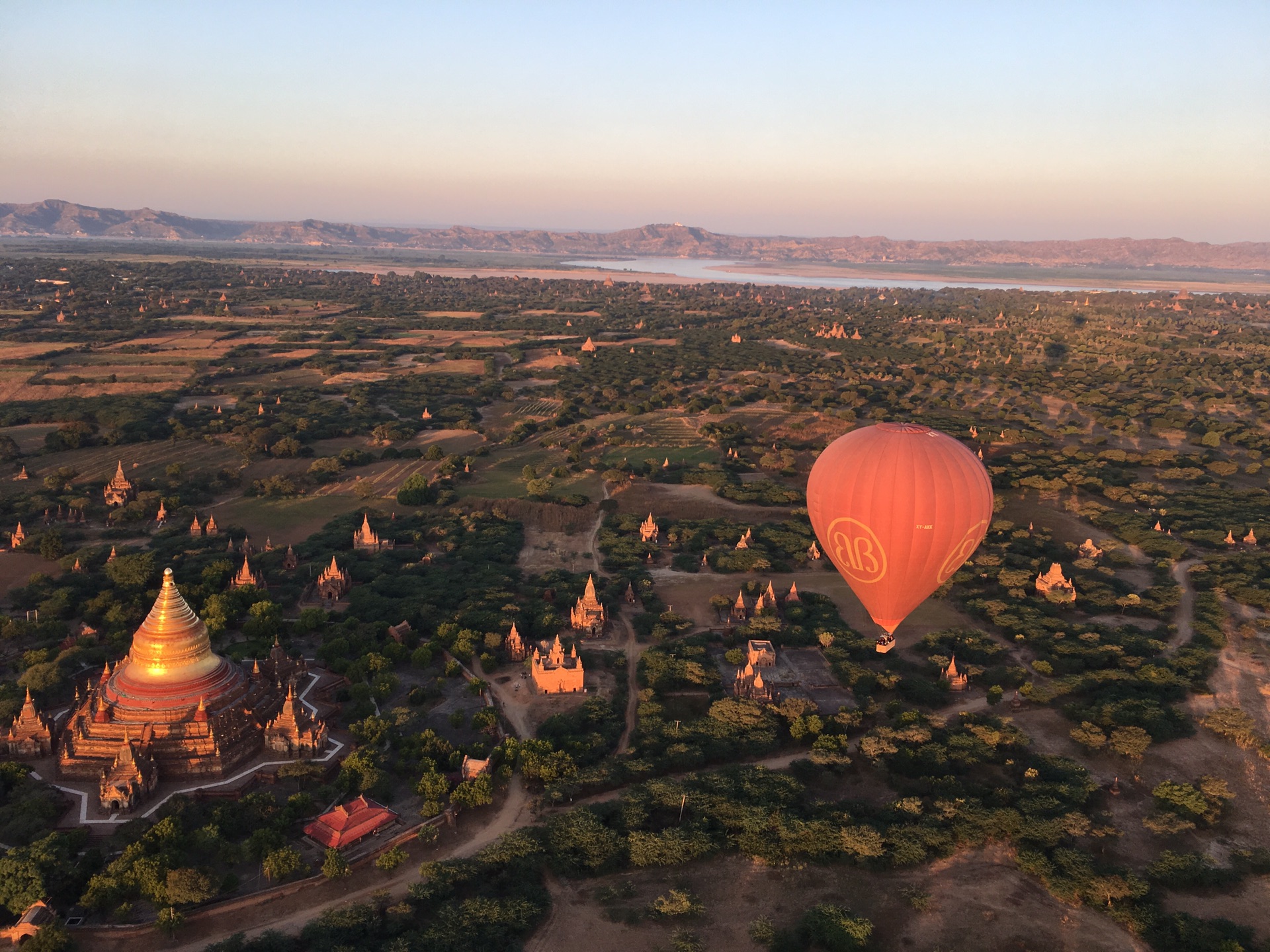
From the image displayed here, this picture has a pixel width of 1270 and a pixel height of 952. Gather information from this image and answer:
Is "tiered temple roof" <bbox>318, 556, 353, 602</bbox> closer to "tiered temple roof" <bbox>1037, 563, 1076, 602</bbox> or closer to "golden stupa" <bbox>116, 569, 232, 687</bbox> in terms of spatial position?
"golden stupa" <bbox>116, 569, 232, 687</bbox>

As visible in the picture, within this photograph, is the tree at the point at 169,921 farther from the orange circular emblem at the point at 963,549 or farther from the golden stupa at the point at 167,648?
the orange circular emblem at the point at 963,549

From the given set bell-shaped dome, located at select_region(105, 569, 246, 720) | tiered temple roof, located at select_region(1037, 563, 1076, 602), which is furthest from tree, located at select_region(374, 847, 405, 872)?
tiered temple roof, located at select_region(1037, 563, 1076, 602)

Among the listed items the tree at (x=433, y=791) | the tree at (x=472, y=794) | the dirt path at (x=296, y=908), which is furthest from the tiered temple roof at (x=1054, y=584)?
the tree at (x=433, y=791)

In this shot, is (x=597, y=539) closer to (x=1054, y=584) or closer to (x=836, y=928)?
(x=1054, y=584)

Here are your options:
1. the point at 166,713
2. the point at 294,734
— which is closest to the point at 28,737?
the point at 166,713

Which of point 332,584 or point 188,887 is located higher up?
point 332,584

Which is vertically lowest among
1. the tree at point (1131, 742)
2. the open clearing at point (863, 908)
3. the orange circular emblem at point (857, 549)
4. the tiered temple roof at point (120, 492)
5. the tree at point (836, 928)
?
the open clearing at point (863, 908)
